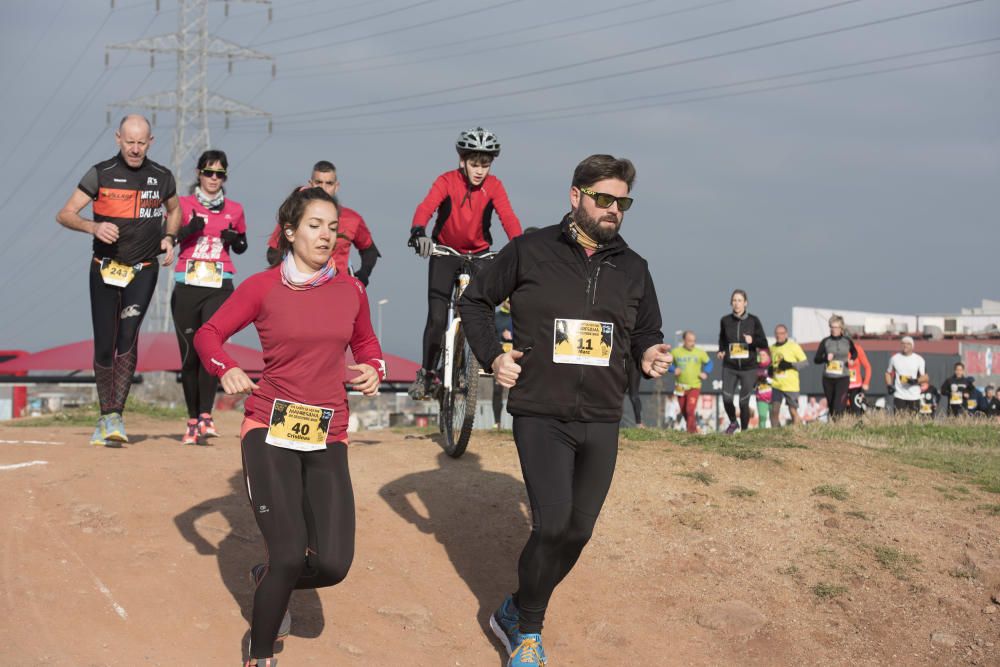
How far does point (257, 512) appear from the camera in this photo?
5.02 m

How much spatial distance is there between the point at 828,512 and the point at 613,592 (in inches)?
83.2

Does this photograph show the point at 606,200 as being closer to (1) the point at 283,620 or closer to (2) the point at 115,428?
(1) the point at 283,620

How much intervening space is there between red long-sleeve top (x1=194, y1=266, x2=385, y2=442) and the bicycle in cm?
351

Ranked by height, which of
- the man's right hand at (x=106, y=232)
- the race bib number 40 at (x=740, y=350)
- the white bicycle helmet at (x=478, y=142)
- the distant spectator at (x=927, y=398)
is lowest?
the distant spectator at (x=927, y=398)

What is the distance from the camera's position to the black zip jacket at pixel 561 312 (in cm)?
547

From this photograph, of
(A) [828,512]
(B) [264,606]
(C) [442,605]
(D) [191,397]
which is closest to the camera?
(B) [264,606]

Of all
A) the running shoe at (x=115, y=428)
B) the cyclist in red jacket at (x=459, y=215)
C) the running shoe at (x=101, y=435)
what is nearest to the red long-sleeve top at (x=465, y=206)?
the cyclist in red jacket at (x=459, y=215)

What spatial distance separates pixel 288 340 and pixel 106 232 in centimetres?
398

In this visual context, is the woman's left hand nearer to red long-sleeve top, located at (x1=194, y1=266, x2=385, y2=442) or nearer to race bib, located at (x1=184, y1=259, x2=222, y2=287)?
red long-sleeve top, located at (x1=194, y1=266, x2=385, y2=442)

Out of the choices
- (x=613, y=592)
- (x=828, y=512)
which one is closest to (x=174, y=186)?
(x=613, y=592)

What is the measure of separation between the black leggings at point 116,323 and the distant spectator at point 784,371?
11.0 metres

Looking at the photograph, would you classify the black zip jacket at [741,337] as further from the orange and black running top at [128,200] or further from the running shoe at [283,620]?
the running shoe at [283,620]

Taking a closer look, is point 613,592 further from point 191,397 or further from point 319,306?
point 191,397

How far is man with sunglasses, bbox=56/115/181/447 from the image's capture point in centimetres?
875
